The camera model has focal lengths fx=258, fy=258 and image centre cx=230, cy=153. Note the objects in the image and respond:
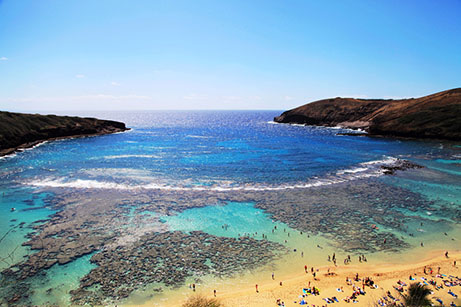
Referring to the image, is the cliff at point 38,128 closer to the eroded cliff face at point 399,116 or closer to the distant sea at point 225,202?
the distant sea at point 225,202

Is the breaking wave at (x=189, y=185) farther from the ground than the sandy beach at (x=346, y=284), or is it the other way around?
the breaking wave at (x=189, y=185)

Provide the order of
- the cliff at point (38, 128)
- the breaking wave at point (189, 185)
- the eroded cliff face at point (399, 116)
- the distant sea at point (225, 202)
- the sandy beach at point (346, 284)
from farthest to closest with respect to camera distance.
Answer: the eroded cliff face at point (399, 116) < the cliff at point (38, 128) < the breaking wave at point (189, 185) < the distant sea at point (225, 202) < the sandy beach at point (346, 284)

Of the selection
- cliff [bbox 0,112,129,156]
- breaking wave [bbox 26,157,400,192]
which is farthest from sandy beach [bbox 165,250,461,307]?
cliff [bbox 0,112,129,156]

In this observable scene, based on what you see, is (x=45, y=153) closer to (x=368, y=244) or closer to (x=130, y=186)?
(x=130, y=186)

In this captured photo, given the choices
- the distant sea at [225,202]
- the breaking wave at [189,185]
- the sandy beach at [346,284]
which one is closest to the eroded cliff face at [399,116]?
the distant sea at [225,202]

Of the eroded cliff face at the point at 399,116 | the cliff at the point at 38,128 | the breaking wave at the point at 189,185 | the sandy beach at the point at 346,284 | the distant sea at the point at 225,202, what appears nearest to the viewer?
the sandy beach at the point at 346,284

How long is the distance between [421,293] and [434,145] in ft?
274

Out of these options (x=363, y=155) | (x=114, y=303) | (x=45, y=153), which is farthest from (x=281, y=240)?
(x=45, y=153)

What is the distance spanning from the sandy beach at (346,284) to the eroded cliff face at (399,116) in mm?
91428

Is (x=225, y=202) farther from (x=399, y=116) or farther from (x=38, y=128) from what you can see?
(x=399, y=116)

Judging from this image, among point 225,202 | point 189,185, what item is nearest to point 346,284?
point 225,202

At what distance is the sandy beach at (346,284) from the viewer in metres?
19.6

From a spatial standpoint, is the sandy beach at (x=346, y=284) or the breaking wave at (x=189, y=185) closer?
the sandy beach at (x=346, y=284)

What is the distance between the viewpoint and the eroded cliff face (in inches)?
3797
